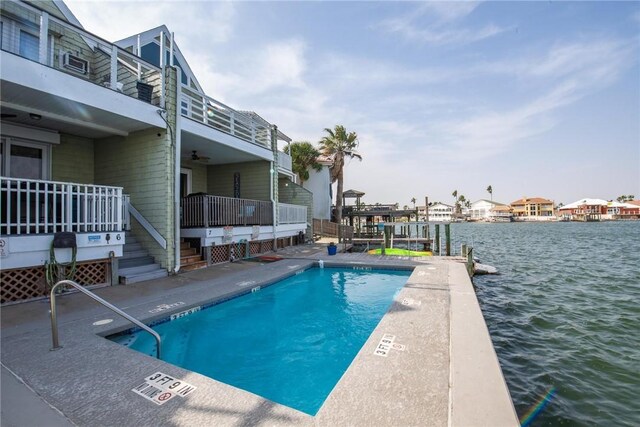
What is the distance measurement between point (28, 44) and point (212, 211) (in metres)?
6.91

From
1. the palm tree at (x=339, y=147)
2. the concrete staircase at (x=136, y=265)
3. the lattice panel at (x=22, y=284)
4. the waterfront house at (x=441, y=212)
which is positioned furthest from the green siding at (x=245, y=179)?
the waterfront house at (x=441, y=212)

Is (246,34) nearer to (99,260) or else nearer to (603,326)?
(99,260)

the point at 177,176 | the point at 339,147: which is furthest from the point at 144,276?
the point at 339,147

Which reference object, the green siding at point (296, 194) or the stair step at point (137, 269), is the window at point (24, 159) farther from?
the green siding at point (296, 194)

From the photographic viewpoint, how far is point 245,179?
48.0ft

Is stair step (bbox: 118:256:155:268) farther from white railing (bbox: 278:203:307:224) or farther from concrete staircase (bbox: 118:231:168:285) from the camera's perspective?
white railing (bbox: 278:203:307:224)

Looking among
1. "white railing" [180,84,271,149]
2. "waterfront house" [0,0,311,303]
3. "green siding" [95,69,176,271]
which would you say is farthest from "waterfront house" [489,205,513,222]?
"green siding" [95,69,176,271]

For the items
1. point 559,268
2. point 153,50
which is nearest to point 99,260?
point 153,50

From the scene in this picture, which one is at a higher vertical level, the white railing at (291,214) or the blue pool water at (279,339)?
the white railing at (291,214)

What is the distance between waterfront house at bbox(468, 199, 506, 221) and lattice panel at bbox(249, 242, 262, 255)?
121472 mm

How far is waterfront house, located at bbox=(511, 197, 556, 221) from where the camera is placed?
105713mm

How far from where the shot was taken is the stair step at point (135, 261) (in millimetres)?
8023

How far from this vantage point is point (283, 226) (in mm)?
14836

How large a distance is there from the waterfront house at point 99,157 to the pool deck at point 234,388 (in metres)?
1.82
